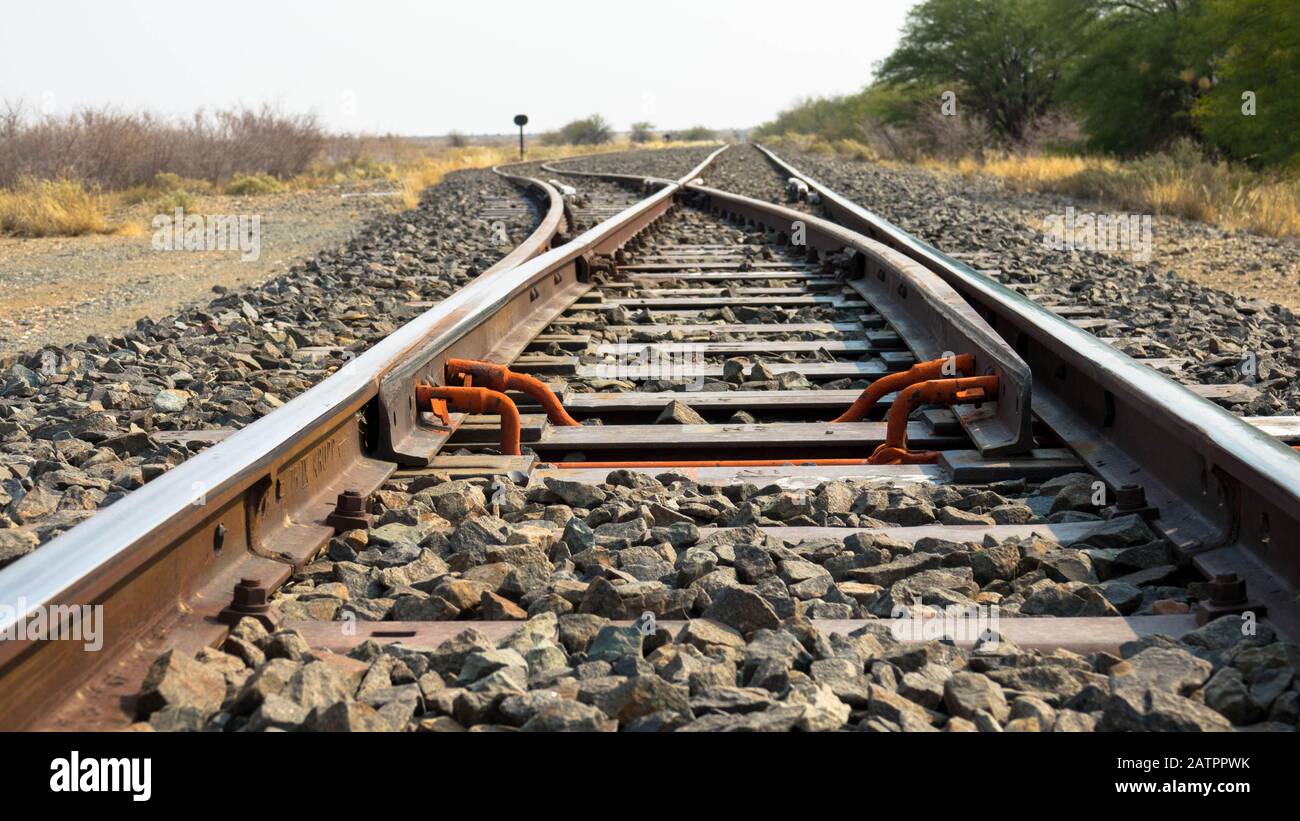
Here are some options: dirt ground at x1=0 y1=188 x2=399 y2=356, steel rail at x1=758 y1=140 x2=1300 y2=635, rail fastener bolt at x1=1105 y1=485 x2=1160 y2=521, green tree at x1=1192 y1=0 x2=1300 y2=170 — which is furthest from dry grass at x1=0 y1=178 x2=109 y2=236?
green tree at x1=1192 y1=0 x2=1300 y2=170

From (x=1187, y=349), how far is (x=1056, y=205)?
9693 millimetres

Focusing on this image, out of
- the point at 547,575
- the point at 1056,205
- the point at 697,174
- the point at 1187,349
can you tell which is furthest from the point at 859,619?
the point at 697,174

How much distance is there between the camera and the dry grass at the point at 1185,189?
12.1 meters

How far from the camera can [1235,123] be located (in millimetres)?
18766

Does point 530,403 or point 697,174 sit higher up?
point 697,174

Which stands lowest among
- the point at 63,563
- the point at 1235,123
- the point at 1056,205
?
the point at 63,563

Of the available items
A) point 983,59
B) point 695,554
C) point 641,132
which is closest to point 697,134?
point 641,132

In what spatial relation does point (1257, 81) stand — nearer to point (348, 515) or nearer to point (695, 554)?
point (695, 554)

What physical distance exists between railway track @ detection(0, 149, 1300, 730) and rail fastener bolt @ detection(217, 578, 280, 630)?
14mm

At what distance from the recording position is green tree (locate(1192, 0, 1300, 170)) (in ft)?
58.3

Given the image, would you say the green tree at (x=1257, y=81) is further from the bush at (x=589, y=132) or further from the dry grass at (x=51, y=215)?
the bush at (x=589, y=132)

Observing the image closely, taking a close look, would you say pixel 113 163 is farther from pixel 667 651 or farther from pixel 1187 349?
pixel 667 651

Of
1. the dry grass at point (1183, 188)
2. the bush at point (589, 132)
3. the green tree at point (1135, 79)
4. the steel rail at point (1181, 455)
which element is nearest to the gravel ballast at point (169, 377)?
the steel rail at point (1181, 455)

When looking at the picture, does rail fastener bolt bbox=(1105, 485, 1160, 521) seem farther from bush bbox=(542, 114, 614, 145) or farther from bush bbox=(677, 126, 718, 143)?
bush bbox=(677, 126, 718, 143)
